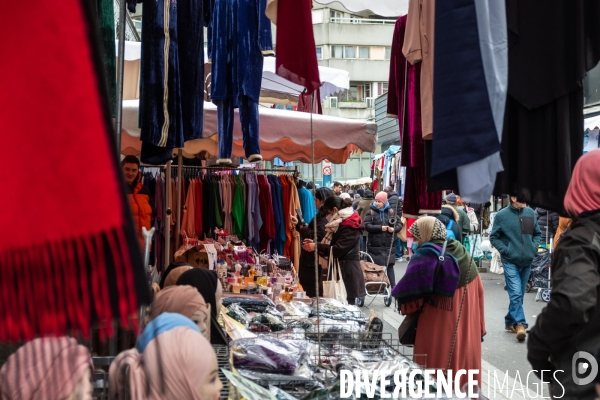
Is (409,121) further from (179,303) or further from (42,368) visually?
(42,368)

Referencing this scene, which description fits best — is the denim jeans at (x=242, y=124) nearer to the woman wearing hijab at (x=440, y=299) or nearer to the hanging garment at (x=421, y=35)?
the woman wearing hijab at (x=440, y=299)

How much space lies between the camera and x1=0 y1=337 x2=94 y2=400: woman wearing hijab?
98 centimetres

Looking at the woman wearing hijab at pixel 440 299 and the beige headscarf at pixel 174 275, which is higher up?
the beige headscarf at pixel 174 275

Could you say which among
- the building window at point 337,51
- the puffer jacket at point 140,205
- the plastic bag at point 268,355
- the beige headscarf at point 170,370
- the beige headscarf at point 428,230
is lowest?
the plastic bag at point 268,355

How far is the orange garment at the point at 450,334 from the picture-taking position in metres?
4.93

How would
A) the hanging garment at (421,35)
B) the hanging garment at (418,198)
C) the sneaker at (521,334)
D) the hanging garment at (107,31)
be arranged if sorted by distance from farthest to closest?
the sneaker at (521,334)
the hanging garment at (418,198)
the hanging garment at (421,35)
the hanging garment at (107,31)

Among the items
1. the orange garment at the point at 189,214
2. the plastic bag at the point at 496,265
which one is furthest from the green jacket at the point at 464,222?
the orange garment at the point at 189,214


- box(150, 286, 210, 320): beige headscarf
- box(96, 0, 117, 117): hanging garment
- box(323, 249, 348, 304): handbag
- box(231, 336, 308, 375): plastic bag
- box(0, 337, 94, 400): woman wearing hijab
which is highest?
box(96, 0, 117, 117): hanging garment

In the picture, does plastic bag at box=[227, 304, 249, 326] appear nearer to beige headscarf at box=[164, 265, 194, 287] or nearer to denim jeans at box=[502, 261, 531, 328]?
beige headscarf at box=[164, 265, 194, 287]

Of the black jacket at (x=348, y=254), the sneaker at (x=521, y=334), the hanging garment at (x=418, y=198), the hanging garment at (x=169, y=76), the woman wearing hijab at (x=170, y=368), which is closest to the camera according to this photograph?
the woman wearing hijab at (x=170, y=368)

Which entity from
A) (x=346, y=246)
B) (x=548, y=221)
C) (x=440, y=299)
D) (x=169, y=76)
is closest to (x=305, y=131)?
(x=346, y=246)

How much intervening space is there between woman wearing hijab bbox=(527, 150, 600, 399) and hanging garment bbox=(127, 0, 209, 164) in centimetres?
236

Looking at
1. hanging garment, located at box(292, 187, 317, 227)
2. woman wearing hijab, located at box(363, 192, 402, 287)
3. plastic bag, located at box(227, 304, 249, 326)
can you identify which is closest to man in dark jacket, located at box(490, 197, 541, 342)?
woman wearing hijab, located at box(363, 192, 402, 287)

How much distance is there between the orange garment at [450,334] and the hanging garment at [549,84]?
2945 millimetres
